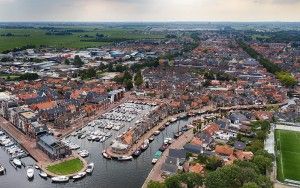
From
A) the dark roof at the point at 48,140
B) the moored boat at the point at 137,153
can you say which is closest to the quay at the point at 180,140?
the moored boat at the point at 137,153

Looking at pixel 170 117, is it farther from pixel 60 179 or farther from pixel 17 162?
pixel 17 162

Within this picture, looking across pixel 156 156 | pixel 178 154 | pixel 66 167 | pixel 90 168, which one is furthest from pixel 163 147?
pixel 66 167

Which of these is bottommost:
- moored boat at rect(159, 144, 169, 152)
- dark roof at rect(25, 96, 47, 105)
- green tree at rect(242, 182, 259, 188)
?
moored boat at rect(159, 144, 169, 152)

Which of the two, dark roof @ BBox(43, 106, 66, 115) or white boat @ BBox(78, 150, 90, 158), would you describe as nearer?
white boat @ BBox(78, 150, 90, 158)

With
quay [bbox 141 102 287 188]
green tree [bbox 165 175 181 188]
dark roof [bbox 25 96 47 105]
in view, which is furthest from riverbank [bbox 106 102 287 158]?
dark roof [bbox 25 96 47 105]

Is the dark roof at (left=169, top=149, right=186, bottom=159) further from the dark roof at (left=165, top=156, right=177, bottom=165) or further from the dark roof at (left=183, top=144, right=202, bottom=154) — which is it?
the dark roof at (left=183, top=144, right=202, bottom=154)

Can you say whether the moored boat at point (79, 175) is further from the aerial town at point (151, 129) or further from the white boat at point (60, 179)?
the white boat at point (60, 179)

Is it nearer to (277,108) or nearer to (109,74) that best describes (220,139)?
(277,108)
